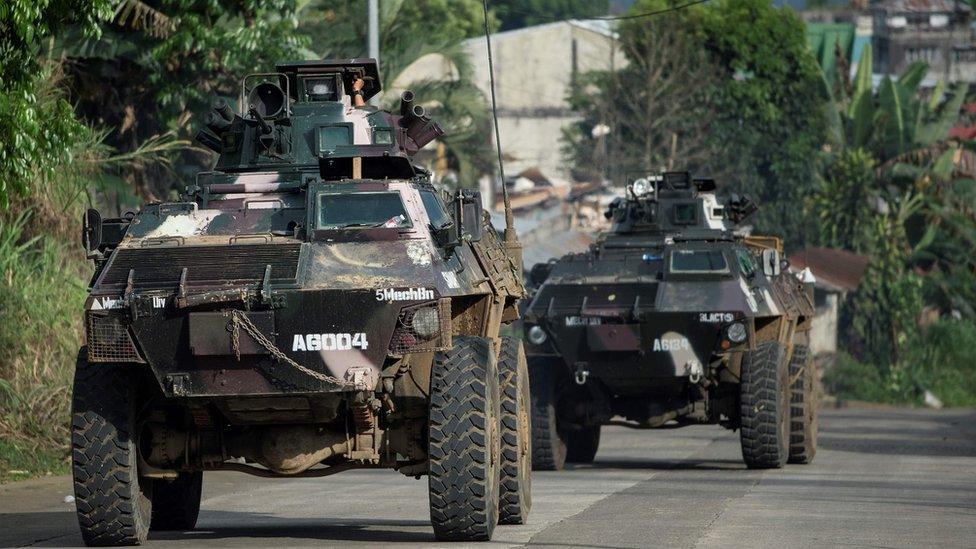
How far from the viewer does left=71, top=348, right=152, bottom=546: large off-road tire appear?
1081 cm

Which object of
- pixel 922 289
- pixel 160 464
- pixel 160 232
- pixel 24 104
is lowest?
pixel 922 289

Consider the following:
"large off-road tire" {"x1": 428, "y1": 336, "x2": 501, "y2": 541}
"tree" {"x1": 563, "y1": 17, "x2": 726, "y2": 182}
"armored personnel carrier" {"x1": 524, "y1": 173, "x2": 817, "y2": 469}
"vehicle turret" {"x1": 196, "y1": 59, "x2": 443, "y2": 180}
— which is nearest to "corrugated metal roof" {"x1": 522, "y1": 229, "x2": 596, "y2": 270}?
"tree" {"x1": 563, "y1": 17, "x2": 726, "y2": 182}

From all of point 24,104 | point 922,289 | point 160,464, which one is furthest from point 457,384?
point 922,289

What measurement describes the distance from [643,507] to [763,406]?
4166 millimetres

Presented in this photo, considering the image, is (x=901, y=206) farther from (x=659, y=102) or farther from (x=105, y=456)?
Answer: (x=105, y=456)

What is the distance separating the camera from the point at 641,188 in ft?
67.9

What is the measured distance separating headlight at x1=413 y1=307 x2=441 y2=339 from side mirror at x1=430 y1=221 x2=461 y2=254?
0.77 m

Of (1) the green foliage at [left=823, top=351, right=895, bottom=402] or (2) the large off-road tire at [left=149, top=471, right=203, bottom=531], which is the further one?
(1) the green foliage at [left=823, top=351, right=895, bottom=402]

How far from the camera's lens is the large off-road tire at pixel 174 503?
12.6 m

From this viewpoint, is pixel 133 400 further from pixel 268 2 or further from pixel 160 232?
pixel 268 2

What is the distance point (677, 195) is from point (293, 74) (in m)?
8.50

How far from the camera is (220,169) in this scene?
1276 centimetres

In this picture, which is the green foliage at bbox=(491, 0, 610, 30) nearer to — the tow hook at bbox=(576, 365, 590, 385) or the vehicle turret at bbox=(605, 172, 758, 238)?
the vehicle turret at bbox=(605, 172, 758, 238)

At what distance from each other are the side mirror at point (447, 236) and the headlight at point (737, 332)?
693 cm
